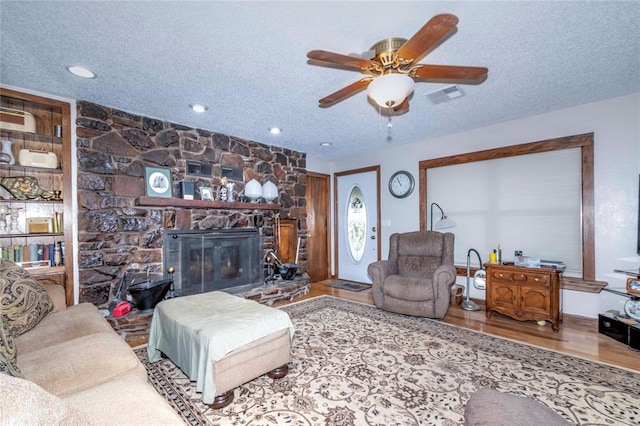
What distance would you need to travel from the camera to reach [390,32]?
6.30ft

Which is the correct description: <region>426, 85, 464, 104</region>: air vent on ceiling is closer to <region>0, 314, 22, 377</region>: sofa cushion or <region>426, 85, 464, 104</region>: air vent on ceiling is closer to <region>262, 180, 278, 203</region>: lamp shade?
<region>262, 180, 278, 203</region>: lamp shade

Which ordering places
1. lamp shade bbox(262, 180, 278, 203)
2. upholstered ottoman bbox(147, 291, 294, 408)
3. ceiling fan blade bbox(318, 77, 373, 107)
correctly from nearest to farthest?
upholstered ottoman bbox(147, 291, 294, 408)
ceiling fan blade bbox(318, 77, 373, 107)
lamp shade bbox(262, 180, 278, 203)

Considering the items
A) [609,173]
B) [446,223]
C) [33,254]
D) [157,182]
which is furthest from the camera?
[446,223]

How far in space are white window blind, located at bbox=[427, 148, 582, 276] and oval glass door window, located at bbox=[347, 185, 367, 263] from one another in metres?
1.37

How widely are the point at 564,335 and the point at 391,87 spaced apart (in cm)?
309

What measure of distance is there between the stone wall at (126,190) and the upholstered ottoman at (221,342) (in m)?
1.25

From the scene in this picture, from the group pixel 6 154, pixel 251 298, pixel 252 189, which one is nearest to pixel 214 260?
pixel 251 298

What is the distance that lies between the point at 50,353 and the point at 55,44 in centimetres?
205

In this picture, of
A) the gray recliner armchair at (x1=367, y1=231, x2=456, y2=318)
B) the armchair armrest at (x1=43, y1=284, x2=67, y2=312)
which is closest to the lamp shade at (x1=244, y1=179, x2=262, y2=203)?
the gray recliner armchair at (x1=367, y1=231, x2=456, y2=318)

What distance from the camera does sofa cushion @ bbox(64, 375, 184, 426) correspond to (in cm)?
102

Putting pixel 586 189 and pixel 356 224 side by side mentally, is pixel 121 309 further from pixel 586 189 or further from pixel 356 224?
pixel 586 189

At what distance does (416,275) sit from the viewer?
3.83 metres

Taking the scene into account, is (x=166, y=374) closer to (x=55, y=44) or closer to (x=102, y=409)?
(x=102, y=409)

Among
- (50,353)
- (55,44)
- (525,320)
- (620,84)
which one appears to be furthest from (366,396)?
(620,84)
